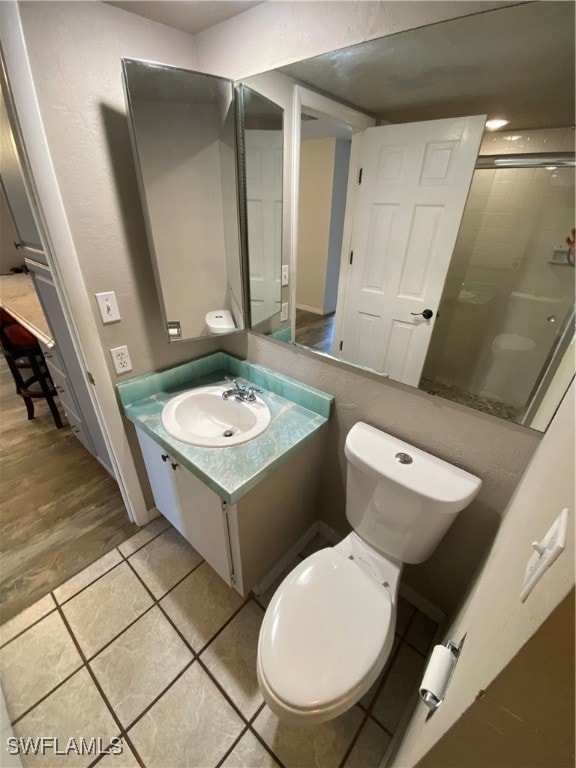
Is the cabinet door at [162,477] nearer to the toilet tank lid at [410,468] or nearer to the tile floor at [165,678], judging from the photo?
the tile floor at [165,678]

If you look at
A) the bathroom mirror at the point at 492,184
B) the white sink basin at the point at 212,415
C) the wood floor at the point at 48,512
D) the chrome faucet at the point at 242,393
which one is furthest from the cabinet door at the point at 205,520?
the bathroom mirror at the point at 492,184

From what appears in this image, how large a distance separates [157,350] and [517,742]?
4.91 feet

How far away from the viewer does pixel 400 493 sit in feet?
3.24

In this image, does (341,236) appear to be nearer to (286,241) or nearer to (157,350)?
(286,241)

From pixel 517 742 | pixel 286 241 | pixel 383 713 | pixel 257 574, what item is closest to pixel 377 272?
pixel 286 241

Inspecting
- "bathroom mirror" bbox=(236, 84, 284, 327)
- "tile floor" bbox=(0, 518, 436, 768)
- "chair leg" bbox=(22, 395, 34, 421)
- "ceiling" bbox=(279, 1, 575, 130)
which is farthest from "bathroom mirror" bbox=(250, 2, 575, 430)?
"chair leg" bbox=(22, 395, 34, 421)

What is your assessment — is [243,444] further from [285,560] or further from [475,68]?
[475,68]

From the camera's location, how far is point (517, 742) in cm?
35

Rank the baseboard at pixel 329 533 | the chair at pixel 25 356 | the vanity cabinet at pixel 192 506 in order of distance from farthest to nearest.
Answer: the chair at pixel 25 356 < the baseboard at pixel 329 533 < the vanity cabinet at pixel 192 506

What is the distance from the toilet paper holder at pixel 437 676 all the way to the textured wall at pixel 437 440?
459mm

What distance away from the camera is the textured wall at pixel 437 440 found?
3.08ft

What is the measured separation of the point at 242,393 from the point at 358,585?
86 cm


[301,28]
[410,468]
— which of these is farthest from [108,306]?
[410,468]

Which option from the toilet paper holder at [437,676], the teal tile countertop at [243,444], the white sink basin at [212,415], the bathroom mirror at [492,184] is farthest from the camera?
the white sink basin at [212,415]
